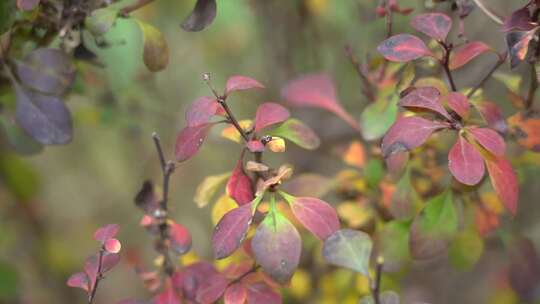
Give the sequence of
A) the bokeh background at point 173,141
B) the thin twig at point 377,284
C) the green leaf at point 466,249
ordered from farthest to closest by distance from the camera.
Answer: the bokeh background at point 173,141 < the green leaf at point 466,249 < the thin twig at point 377,284

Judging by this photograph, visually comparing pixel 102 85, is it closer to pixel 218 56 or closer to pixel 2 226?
pixel 2 226

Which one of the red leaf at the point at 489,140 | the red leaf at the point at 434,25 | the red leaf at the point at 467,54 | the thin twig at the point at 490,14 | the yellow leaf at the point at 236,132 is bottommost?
the yellow leaf at the point at 236,132

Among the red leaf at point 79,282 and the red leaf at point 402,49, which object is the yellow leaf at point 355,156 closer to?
the red leaf at point 402,49

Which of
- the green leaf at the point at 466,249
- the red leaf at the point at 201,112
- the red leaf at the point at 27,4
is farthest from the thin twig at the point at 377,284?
the red leaf at the point at 27,4

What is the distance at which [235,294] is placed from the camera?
2.74ft

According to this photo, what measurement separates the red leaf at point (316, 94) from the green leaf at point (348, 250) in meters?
0.39

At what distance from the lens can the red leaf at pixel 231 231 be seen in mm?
761

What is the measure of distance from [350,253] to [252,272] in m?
0.17

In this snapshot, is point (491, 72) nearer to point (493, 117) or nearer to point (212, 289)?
point (493, 117)

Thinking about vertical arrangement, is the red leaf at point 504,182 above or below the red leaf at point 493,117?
below

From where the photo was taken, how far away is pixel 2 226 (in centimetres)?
173

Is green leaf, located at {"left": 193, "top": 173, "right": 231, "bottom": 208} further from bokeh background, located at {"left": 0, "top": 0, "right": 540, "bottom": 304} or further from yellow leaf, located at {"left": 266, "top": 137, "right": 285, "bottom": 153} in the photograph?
bokeh background, located at {"left": 0, "top": 0, "right": 540, "bottom": 304}

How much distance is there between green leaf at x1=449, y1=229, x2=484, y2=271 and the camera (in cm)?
108

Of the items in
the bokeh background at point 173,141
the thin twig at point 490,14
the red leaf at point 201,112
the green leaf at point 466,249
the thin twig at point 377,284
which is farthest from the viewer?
the bokeh background at point 173,141
